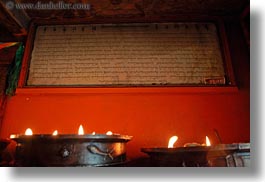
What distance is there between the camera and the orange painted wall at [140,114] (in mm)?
1255

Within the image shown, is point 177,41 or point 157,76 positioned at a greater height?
point 177,41

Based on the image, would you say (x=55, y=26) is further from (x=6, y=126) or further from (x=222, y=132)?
(x=222, y=132)

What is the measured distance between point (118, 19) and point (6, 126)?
0.90 m

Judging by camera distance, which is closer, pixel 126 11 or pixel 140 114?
pixel 140 114

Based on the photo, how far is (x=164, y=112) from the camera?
1.30 metres

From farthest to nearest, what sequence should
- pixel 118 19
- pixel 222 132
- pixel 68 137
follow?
pixel 118 19 < pixel 222 132 < pixel 68 137

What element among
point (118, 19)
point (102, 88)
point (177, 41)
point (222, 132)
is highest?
point (118, 19)

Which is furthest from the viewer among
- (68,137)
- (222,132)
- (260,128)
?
(222,132)

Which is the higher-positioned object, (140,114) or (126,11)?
(126,11)

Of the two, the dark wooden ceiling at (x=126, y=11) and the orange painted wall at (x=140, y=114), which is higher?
the dark wooden ceiling at (x=126, y=11)

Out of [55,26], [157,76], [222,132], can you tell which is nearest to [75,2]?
[55,26]

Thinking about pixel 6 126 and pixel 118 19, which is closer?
pixel 6 126

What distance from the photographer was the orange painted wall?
1255 mm

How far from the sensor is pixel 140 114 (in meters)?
1.30
